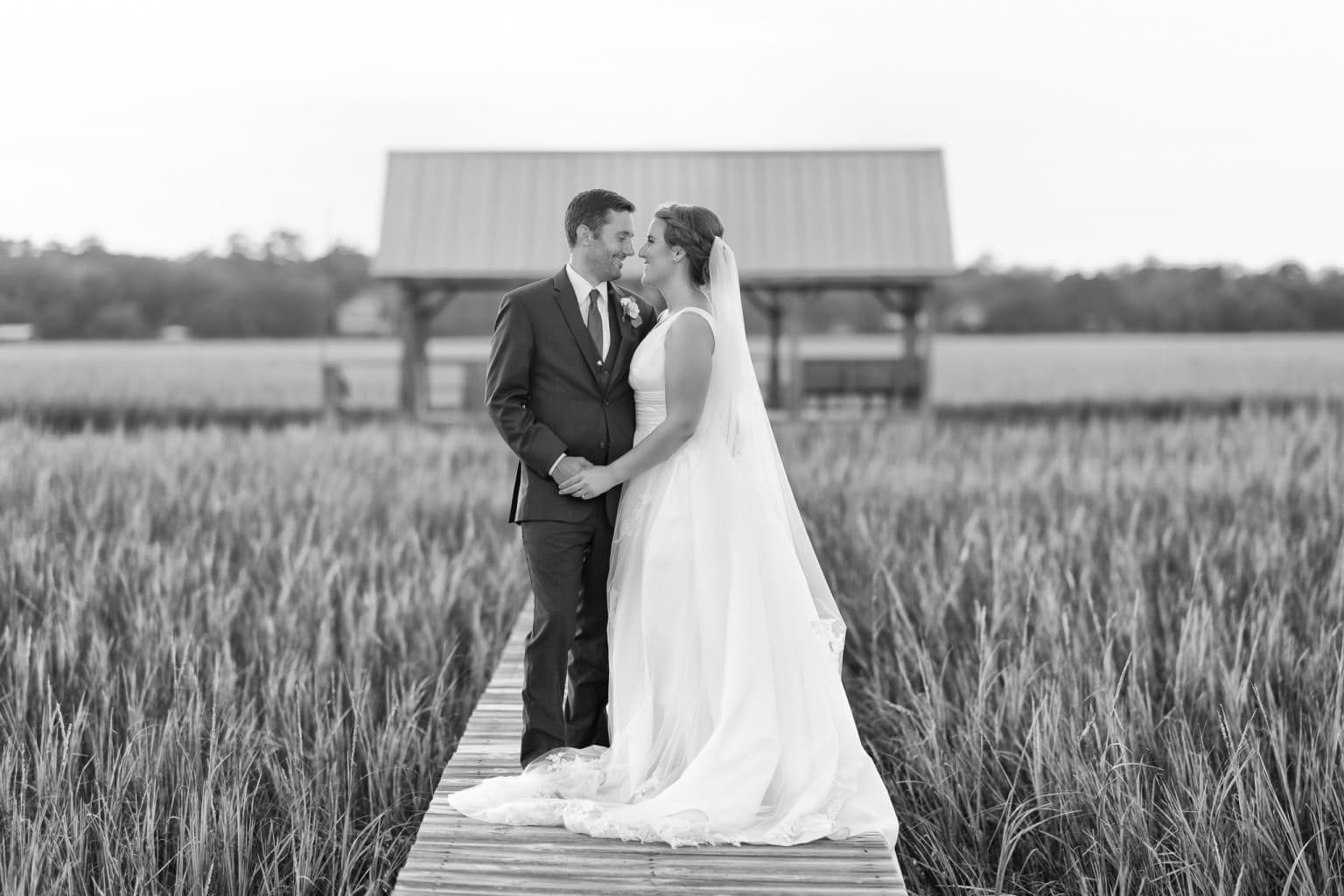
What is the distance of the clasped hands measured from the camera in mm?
3791

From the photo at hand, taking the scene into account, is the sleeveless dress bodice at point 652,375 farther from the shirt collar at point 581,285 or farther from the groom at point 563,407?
the shirt collar at point 581,285

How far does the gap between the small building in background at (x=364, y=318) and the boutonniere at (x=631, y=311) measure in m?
49.6

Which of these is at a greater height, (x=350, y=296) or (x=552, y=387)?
(x=350, y=296)

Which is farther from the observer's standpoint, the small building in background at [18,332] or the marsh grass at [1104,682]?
the small building in background at [18,332]

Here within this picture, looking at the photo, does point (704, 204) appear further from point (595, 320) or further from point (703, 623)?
point (703, 623)

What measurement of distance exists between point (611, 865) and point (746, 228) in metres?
17.2

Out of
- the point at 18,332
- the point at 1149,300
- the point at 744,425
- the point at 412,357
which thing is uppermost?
the point at 1149,300

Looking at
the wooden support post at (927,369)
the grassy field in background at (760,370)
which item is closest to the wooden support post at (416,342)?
the grassy field in background at (760,370)

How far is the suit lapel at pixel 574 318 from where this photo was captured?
388 centimetres

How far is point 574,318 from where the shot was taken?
3889 mm

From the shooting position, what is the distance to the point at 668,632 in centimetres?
386

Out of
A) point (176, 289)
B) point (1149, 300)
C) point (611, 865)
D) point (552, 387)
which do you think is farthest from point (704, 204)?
point (1149, 300)

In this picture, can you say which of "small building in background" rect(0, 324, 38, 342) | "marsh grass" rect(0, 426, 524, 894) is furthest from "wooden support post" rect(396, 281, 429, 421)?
"small building in background" rect(0, 324, 38, 342)

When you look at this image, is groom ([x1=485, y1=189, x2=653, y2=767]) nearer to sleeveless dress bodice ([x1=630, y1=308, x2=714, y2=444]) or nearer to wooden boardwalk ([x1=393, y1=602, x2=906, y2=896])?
sleeveless dress bodice ([x1=630, y1=308, x2=714, y2=444])
